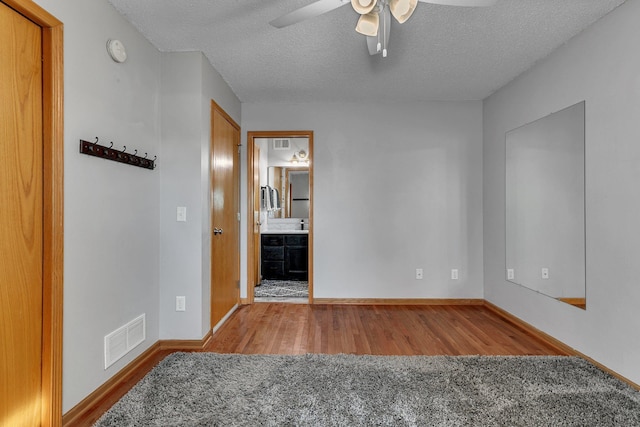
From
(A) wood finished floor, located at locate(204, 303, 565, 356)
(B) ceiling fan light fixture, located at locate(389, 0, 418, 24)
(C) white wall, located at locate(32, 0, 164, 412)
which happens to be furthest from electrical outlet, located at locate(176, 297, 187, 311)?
(B) ceiling fan light fixture, located at locate(389, 0, 418, 24)

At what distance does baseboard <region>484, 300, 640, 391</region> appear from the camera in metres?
2.23

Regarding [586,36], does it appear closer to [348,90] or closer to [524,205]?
[524,205]

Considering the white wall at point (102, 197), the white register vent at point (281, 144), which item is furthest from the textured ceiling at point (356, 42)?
the white register vent at point (281, 144)

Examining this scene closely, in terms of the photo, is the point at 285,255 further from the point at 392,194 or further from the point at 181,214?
the point at 181,214

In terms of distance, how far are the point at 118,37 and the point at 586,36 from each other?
10.9ft

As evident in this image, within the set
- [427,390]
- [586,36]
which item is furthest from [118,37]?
[586,36]

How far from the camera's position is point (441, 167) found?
410 centimetres

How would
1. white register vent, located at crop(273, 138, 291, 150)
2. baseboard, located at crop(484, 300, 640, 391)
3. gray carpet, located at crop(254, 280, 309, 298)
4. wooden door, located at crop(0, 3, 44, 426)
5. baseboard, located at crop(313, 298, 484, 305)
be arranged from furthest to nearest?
white register vent, located at crop(273, 138, 291, 150)
gray carpet, located at crop(254, 280, 309, 298)
baseboard, located at crop(313, 298, 484, 305)
baseboard, located at crop(484, 300, 640, 391)
wooden door, located at crop(0, 3, 44, 426)

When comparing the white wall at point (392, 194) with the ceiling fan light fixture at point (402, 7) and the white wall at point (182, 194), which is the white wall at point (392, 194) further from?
the ceiling fan light fixture at point (402, 7)

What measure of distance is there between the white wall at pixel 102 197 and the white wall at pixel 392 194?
165 centimetres

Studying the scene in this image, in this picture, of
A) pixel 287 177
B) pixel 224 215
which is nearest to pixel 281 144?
pixel 287 177

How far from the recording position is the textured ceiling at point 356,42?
223cm

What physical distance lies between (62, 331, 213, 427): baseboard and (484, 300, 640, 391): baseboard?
291 cm

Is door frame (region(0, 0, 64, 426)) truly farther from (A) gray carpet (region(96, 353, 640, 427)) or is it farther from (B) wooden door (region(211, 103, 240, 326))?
(B) wooden door (region(211, 103, 240, 326))
